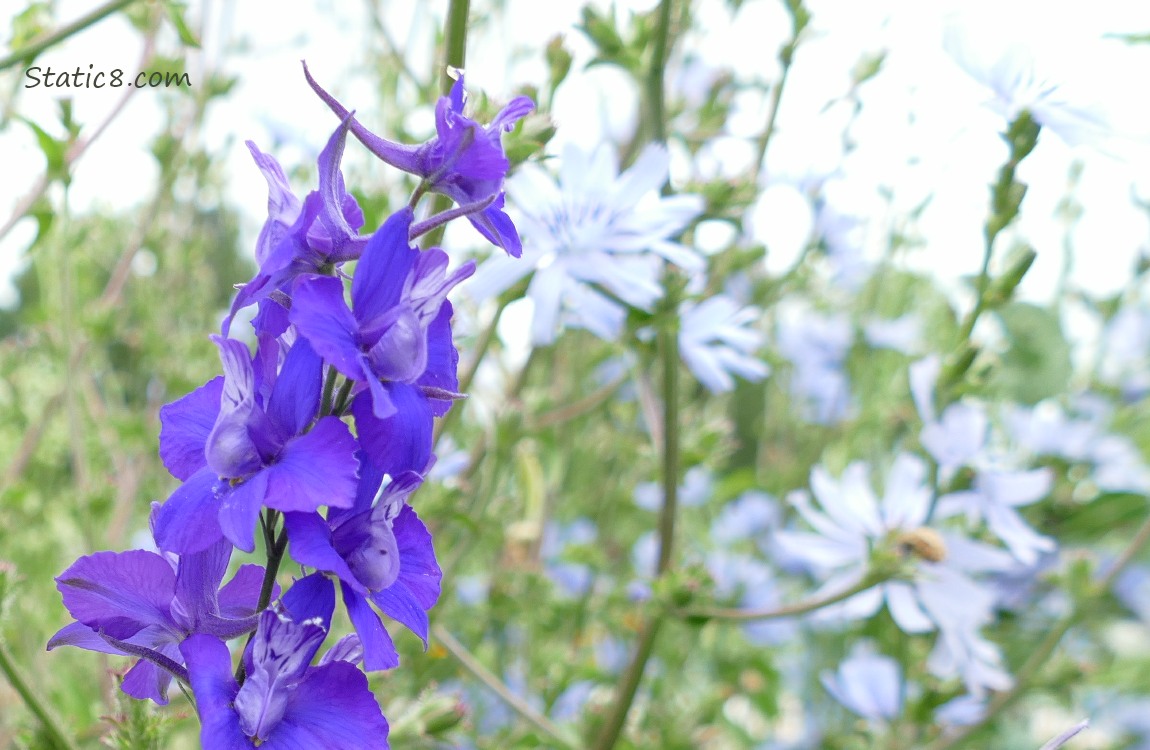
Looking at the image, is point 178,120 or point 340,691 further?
point 178,120

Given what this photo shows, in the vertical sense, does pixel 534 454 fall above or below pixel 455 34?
below

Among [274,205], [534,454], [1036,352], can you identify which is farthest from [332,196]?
[1036,352]

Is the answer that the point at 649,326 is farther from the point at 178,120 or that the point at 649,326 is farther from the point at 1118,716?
the point at 1118,716

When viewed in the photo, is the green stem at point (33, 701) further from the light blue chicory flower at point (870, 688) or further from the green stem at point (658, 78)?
the light blue chicory flower at point (870, 688)

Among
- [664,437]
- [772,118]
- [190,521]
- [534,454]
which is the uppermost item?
[190,521]

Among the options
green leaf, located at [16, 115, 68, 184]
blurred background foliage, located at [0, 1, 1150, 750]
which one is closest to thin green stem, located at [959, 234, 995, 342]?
blurred background foliage, located at [0, 1, 1150, 750]

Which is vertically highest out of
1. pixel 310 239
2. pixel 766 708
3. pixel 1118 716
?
pixel 310 239

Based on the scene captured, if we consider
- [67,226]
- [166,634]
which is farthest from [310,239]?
[67,226]

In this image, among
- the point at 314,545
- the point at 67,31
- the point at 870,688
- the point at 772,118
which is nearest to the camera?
the point at 314,545

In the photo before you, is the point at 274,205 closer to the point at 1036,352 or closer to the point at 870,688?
the point at 870,688
